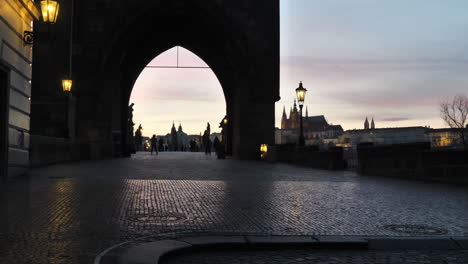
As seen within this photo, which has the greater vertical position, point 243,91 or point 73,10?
point 73,10

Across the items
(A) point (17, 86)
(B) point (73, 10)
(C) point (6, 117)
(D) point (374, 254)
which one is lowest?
(D) point (374, 254)

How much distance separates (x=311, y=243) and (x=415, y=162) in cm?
971

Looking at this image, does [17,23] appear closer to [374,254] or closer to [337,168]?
[374,254]

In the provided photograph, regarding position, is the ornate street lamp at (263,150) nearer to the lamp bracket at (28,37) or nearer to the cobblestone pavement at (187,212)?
the cobblestone pavement at (187,212)

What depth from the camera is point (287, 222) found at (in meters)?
6.43

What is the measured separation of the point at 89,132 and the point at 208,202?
72.7 ft

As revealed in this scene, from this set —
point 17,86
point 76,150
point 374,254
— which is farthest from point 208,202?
point 76,150

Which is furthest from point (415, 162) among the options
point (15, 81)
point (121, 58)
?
point (121, 58)

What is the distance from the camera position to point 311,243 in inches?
201

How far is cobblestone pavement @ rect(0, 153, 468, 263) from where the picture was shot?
5180 millimetres

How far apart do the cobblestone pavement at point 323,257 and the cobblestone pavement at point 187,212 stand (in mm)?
691

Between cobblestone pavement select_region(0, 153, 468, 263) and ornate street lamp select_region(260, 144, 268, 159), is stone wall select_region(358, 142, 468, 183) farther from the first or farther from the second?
ornate street lamp select_region(260, 144, 268, 159)

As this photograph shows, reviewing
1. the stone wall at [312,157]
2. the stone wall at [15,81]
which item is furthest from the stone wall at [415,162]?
the stone wall at [15,81]

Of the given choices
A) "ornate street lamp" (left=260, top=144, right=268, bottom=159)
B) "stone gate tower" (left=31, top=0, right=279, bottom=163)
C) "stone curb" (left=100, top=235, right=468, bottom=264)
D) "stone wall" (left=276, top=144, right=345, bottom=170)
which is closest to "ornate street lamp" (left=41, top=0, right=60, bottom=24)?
"stone curb" (left=100, top=235, right=468, bottom=264)
